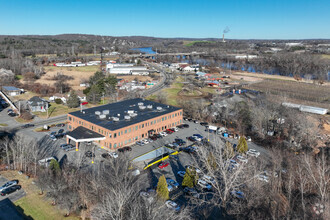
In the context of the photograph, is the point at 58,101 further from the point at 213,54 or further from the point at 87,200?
the point at 213,54

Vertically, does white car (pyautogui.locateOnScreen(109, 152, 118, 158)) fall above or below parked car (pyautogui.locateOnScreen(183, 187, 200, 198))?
above

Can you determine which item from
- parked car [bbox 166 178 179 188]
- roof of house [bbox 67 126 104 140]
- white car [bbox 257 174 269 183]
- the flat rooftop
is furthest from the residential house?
white car [bbox 257 174 269 183]

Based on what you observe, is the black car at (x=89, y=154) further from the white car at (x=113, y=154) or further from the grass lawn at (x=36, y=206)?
the grass lawn at (x=36, y=206)

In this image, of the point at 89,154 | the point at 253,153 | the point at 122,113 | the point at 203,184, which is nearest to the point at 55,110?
the point at 122,113

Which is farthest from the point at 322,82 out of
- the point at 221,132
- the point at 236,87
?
the point at 221,132

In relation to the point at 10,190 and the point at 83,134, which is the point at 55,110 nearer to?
the point at 83,134

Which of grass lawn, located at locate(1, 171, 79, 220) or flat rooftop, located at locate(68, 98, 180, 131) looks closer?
grass lawn, located at locate(1, 171, 79, 220)

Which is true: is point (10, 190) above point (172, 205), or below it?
above

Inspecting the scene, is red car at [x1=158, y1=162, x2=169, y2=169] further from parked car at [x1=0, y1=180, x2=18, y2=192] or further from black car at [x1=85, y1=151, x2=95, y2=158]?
parked car at [x1=0, y1=180, x2=18, y2=192]
